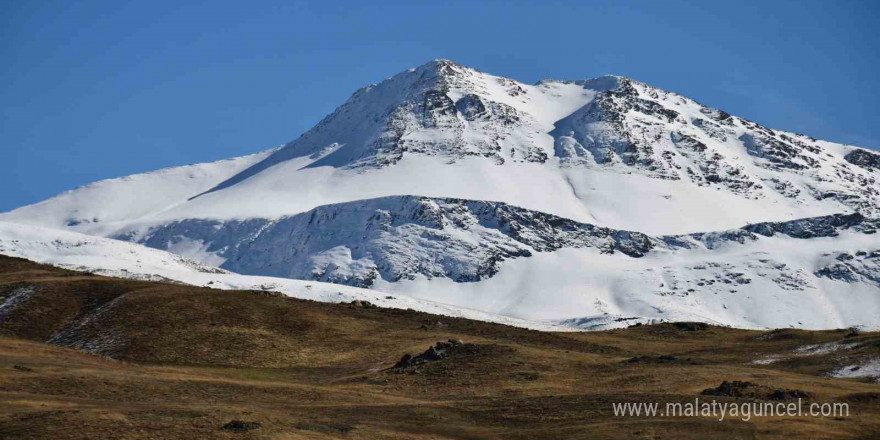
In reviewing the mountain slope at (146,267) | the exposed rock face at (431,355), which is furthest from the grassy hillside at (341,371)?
the mountain slope at (146,267)

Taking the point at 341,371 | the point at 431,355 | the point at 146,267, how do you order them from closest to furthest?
the point at 341,371 < the point at 431,355 < the point at 146,267

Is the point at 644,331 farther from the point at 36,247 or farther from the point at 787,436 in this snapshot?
the point at 36,247

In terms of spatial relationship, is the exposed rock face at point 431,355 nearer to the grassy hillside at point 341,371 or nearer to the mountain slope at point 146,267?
the grassy hillside at point 341,371

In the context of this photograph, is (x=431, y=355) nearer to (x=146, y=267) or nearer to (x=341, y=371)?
(x=341, y=371)

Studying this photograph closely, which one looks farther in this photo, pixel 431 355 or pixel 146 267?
pixel 146 267

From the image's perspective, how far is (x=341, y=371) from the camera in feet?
259

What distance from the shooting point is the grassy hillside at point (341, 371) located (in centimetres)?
5228

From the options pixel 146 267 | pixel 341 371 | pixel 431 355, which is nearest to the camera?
pixel 341 371

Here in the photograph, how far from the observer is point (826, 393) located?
63.1 metres

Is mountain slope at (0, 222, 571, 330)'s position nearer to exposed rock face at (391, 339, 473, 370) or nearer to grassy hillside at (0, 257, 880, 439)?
grassy hillside at (0, 257, 880, 439)

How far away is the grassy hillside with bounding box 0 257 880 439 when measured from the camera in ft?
172

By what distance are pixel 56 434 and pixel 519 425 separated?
2230cm

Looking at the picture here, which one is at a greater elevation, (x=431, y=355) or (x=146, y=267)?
(x=146, y=267)

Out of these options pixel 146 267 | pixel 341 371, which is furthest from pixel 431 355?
pixel 146 267
